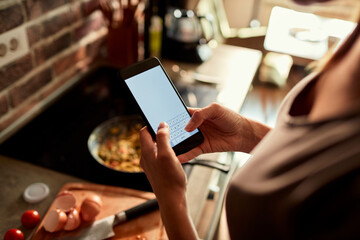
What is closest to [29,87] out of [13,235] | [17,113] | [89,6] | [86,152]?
[17,113]

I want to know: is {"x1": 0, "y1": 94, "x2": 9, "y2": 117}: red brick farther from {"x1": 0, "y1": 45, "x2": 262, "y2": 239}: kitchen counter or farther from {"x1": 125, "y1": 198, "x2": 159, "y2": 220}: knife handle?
{"x1": 125, "y1": 198, "x2": 159, "y2": 220}: knife handle

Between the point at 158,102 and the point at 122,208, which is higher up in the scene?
the point at 158,102

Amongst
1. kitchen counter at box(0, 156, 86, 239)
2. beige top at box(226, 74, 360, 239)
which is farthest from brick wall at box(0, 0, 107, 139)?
beige top at box(226, 74, 360, 239)

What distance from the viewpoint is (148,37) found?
4.65 feet

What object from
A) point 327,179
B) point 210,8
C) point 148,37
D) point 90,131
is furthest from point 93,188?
point 210,8

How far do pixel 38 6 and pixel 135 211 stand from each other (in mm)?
760

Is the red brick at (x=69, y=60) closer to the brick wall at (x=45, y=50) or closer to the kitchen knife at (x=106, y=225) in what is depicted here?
the brick wall at (x=45, y=50)

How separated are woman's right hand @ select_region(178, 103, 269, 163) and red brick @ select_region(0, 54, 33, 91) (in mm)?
598

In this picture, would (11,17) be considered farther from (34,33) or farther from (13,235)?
(13,235)

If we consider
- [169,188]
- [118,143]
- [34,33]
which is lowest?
[118,143]

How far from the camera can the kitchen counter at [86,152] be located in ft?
2.76

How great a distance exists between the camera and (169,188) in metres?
0.57

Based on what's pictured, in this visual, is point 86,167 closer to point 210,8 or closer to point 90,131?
point 90,131

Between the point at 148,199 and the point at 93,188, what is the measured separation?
15 centimetres
